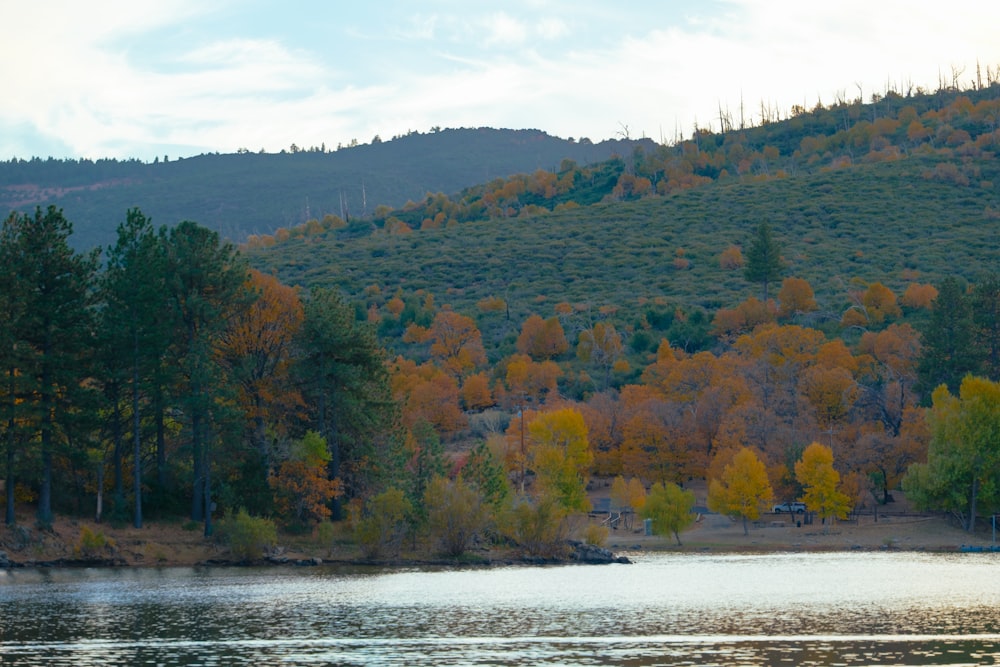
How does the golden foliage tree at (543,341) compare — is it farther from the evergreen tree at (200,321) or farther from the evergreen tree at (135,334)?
the evergreen tree at (135,334)

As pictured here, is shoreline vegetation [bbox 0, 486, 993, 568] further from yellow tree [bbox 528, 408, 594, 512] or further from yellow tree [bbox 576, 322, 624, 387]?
yellow tree [bbox 576, 322, 624, 387]

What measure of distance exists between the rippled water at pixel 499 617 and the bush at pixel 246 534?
207 cm

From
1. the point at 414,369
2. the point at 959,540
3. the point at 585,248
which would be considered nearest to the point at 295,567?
the point at 959,540

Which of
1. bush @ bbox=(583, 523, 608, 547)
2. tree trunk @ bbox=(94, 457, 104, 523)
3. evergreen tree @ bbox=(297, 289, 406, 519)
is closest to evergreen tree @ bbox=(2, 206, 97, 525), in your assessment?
tree trunk @ bbox=(94, 457, 104, 523)

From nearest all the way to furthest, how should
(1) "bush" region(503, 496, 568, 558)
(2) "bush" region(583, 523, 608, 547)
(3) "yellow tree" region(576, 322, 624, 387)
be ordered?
(1) "bush" region(503, 496, 568, 558), (2) "bush" region(583, 523, 608, 547), (3) "yellow tree" region(576, 322, 624, 387)

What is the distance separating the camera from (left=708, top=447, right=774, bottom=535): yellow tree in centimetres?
8344

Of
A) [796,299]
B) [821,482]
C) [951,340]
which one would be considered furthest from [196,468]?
[796,299]

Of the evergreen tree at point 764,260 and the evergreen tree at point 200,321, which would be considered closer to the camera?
the evergreen tree at point 200,321

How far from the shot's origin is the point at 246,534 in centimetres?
5912

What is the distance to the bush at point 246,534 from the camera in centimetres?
5916

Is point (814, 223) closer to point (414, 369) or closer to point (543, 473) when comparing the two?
point (414, 369)

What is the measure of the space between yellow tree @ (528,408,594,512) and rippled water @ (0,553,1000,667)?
23502 millimetres

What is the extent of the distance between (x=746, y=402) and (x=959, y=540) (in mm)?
21846

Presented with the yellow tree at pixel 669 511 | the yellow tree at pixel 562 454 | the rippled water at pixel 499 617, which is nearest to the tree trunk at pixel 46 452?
the rippled water at pixel 499 617
